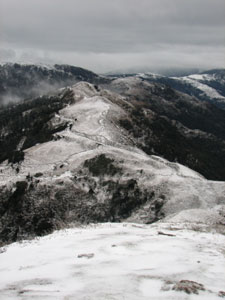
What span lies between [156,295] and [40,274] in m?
6.76

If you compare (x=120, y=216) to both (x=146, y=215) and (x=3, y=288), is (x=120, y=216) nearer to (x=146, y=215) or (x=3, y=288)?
(x=146, y=215)

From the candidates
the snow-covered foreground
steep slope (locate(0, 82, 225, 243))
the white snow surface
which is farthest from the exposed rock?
the white snow surface

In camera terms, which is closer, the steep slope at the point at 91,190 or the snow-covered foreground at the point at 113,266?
the snow-covered foreground at the point at 113,266

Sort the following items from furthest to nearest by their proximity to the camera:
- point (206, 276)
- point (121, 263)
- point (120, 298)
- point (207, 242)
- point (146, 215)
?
1. point (146, 215)
2. point (207, 242)
3. point (121, 263)
4. point (206, 276)
5. point (120, 298)

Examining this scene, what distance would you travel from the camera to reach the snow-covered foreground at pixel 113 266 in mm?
16781

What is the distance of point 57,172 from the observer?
9669 cm

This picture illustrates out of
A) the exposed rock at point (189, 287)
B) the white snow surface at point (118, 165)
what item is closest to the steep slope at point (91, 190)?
the white snow surface at point (118, 165)

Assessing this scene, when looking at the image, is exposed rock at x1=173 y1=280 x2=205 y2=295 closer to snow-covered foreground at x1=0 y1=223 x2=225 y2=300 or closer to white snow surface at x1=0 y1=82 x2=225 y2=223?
snow-covered foreground at x1=0 y1=223 x2=225 y2=300

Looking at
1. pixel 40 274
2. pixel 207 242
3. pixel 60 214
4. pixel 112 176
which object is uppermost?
pixel 40 274

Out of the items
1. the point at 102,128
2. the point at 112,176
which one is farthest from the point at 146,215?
the point at 102,128

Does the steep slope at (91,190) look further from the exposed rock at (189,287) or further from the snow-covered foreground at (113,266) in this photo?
the exposed rock at (189,287)

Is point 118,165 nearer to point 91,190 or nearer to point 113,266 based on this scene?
point 91,190

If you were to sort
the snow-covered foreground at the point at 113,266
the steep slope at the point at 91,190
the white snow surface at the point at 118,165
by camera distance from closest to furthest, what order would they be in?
the snow-covered foreground at the point at 113,266, the steep slope at the point at 91,190, the white snow surface at the point at 118,165

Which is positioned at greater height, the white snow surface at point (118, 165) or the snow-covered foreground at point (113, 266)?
the snow-covered foreground at point (113, 266)
